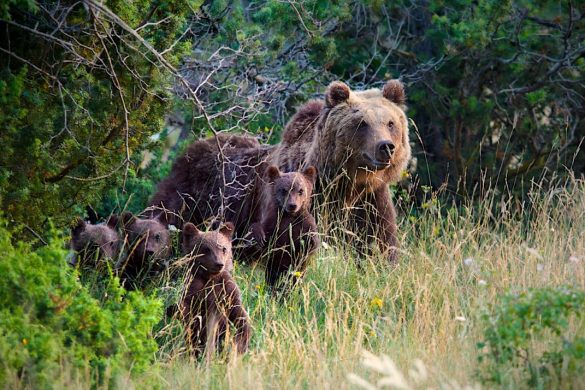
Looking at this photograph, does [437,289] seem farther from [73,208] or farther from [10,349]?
[10,349]

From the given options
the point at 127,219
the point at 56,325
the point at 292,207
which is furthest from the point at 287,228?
the point at 56,325

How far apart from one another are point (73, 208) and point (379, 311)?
2.18m

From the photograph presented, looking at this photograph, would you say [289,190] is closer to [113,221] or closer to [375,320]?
[375,320]

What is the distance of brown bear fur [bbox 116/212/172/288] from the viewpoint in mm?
6902

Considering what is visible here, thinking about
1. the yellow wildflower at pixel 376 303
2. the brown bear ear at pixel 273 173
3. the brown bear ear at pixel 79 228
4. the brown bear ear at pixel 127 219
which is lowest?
the yellow wildflower at pixel 376 303

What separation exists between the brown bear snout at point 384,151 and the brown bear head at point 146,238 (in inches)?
71.2

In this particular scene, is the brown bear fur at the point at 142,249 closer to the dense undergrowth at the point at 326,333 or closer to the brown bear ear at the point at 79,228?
the dense undergrowth at the point at 326,333

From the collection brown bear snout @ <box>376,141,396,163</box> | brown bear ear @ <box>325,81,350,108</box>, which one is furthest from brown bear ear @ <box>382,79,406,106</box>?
brown bear snout @ <box>376,141,396,163</box>

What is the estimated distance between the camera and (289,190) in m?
6.73

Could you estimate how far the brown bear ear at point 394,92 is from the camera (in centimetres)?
853

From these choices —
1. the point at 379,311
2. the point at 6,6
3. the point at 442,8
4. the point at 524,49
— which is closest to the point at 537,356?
the point at 379,311

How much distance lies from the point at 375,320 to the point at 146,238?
1.67 meters

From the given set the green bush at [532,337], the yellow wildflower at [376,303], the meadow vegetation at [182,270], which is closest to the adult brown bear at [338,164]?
the meadow vegetation at [182,270]

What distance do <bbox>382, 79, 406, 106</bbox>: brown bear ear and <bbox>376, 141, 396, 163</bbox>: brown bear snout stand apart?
0.83 metres
